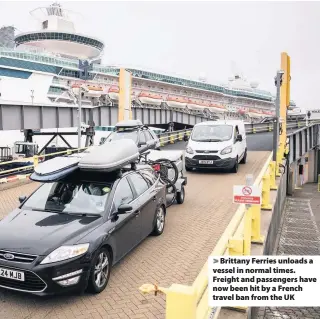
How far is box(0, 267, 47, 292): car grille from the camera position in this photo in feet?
14.0

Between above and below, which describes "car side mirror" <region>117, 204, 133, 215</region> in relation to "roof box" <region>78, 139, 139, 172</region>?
below

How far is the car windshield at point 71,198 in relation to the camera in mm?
5492

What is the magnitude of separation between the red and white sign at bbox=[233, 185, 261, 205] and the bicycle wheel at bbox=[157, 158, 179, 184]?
4.76m

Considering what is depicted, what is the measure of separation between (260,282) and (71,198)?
354 centimetres

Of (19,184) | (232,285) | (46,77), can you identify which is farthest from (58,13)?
(232,285)

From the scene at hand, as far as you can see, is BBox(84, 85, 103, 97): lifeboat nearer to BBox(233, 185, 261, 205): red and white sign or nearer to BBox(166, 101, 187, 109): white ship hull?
BBox(166, 101, 187, 109): white ship hull

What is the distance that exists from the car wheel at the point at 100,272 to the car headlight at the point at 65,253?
9.8 inches

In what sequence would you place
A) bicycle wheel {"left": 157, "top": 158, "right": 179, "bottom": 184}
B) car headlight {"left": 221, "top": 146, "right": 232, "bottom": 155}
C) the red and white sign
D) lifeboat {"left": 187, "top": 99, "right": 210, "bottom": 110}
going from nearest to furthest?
the red and white sign, bicycle wheel {"left": 157, "top": 158, "right": 179, "bottom": 184}, car headlight {"left": 221, "top": 146, "right": 232, "bottom": 155}, lifeboat {"left": 187, "top": 99, "right": 210, "bottom": 110}

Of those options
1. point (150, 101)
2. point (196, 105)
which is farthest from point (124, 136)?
point (196, 105)

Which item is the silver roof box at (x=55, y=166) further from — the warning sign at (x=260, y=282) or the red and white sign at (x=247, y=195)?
the warning sign at (x=260, y=282)

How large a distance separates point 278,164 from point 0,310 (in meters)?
12.2

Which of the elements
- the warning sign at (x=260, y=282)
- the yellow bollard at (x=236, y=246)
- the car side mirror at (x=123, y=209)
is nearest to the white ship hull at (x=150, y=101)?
the car side mirror at (x=123, y=209)

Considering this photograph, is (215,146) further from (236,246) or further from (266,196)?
(236,246)

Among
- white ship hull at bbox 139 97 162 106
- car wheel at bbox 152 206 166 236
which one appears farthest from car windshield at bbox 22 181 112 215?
white ship hull at bbox 139 97 162 106
